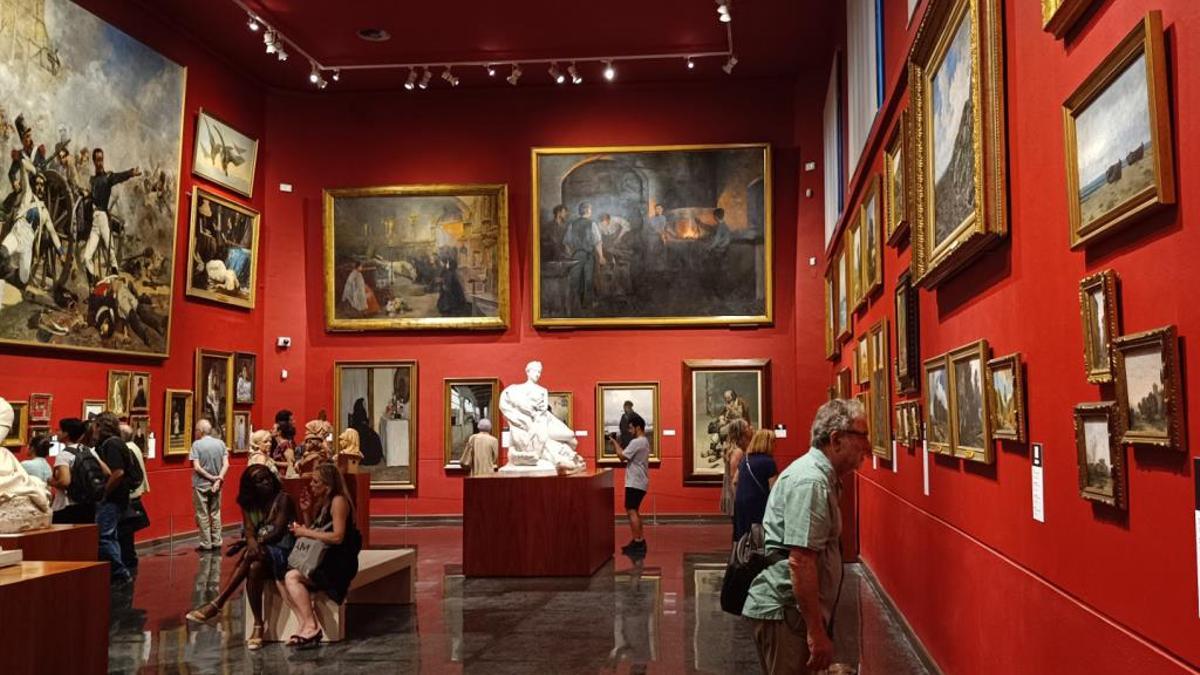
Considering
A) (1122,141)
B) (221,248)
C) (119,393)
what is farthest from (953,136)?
(221,248)

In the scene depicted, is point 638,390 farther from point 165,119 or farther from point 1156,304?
point 1156,304

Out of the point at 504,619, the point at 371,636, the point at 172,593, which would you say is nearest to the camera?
the point at 371,636

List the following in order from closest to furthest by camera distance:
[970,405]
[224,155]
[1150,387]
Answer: [1150,387], [970,405], [224,155]

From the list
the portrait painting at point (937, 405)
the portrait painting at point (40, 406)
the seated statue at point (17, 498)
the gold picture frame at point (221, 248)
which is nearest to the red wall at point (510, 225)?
the gold picture frame at point (221, 248)

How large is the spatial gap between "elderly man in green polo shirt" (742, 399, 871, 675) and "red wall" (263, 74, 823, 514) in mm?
15862

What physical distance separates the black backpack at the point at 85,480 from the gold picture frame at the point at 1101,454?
10.4 meters

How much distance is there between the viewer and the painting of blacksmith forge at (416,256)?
20969 millimetres

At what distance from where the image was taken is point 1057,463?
4.38 meters

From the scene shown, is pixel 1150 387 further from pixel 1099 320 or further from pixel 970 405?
pixel 970 405

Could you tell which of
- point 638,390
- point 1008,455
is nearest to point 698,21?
point 638,390

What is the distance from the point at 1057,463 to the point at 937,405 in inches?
109

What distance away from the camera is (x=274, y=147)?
2125 cm

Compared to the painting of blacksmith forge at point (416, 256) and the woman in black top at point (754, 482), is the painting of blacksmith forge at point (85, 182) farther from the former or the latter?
the woman in black top at point (754, 482)

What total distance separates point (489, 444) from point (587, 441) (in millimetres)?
3339
